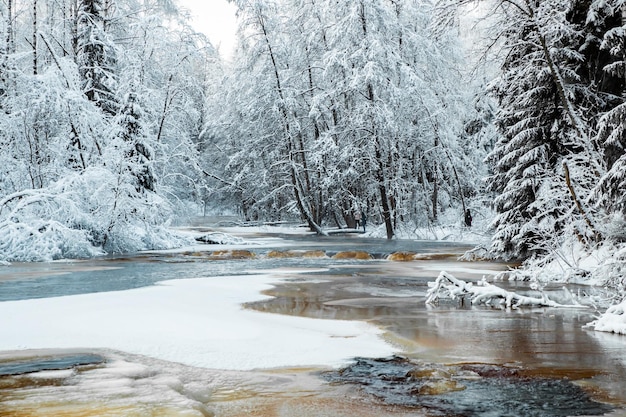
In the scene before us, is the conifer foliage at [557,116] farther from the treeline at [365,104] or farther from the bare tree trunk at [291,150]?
the bare tree trunk at [291,150]

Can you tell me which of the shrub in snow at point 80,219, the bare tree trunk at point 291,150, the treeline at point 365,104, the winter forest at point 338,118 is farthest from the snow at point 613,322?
the bare tree trunk at point 291,150

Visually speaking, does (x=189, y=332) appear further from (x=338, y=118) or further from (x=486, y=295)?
(x=338, y=118)

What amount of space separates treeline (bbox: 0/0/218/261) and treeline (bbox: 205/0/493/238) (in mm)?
5309

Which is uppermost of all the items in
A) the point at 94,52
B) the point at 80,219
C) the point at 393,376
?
the point at 94,52

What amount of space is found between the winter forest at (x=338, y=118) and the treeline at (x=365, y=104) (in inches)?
4.9

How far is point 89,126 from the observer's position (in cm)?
2345

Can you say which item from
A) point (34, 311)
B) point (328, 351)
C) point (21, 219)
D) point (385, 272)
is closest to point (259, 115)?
point (21, 219)

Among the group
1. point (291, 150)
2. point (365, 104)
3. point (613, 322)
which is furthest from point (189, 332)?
point (291, 150)

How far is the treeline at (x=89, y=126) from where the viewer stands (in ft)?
65.8

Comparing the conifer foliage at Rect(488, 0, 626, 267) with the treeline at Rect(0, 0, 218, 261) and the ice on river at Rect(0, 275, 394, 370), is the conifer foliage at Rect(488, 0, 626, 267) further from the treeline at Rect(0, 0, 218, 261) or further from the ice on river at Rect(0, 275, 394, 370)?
the treeline at Rect(0, 0, 218, 261)

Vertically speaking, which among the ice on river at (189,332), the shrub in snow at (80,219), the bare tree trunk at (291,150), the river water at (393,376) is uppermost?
the bare tree trunk at (291,150)

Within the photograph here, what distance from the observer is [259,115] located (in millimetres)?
35438

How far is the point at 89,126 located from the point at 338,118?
48.0ft

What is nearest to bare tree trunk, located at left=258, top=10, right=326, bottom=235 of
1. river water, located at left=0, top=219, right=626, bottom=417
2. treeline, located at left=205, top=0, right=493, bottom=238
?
treeline, located at left=205, top=0, right=493, bottom=238
